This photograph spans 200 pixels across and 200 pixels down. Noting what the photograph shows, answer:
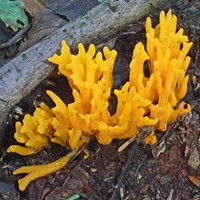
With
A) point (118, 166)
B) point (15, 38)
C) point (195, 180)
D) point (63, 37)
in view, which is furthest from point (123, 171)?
point (15, 38)

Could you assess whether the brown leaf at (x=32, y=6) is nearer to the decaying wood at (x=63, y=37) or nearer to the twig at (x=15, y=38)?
the twig at (x=15, y=38)

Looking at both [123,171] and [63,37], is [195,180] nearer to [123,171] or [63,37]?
[123,171]

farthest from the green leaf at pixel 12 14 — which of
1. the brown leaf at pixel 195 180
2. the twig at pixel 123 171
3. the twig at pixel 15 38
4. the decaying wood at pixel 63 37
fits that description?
the brown leaf at pixel 195 180

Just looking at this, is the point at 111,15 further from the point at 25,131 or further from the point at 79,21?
the point at 25,131

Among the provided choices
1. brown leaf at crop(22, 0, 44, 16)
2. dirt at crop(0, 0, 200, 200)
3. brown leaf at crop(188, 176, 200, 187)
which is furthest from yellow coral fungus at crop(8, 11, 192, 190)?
brown leaf at crop(22, 0, 44, 16)

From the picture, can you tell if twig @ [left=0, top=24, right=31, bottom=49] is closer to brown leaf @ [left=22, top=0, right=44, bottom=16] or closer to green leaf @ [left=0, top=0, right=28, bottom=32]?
green leaf @ [left=0, top=0, right=28, bottom=32]

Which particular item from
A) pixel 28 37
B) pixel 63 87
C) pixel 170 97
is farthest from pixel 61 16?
pixel 170 97
